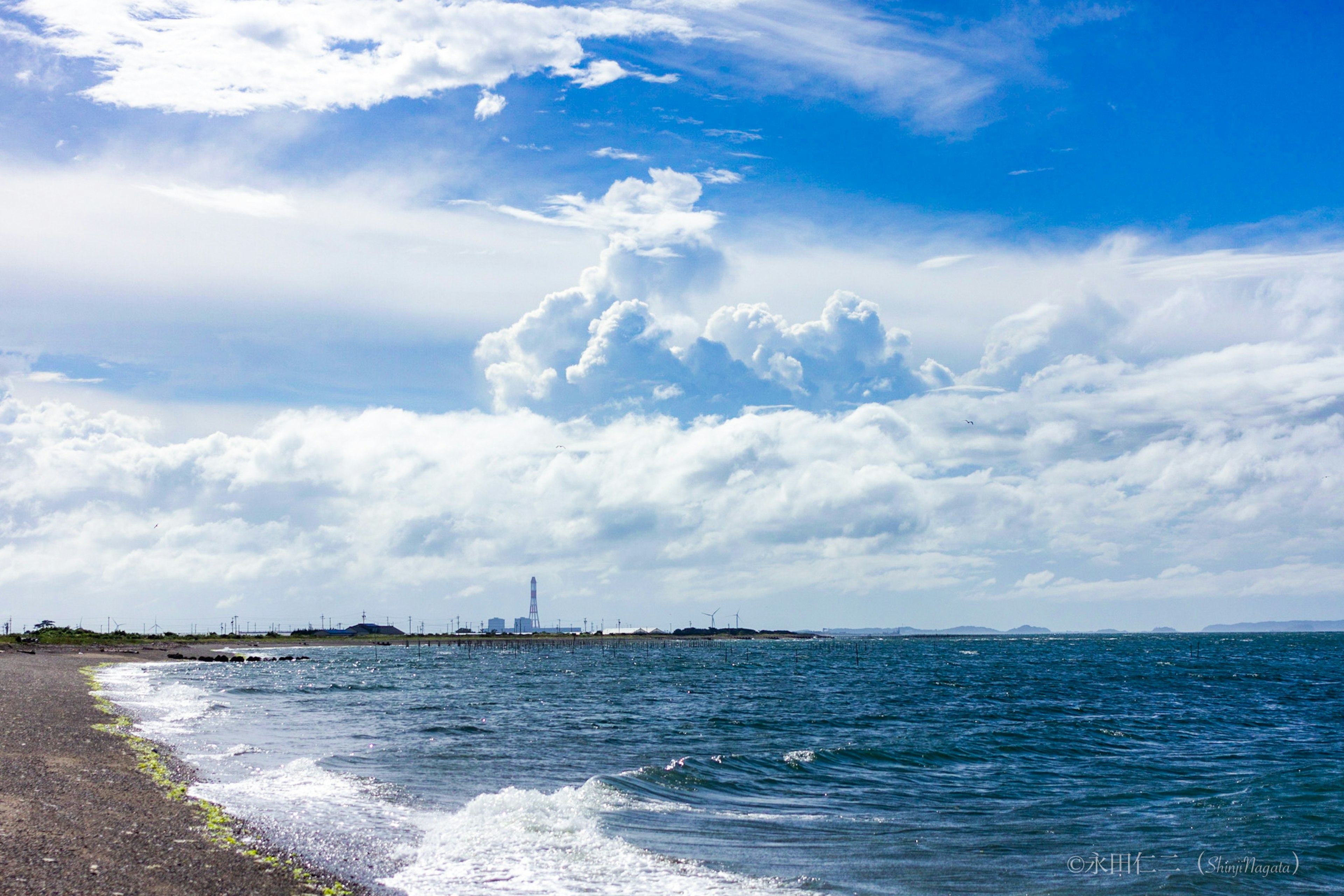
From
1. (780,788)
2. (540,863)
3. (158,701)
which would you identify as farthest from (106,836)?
(158,701)

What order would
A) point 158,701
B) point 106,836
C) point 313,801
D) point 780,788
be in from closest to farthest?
point 106,836 < point 313,801 < point 780,788 < point 158,701

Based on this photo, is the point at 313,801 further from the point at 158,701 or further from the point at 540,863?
the point at 158,701

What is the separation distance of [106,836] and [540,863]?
8.28 m

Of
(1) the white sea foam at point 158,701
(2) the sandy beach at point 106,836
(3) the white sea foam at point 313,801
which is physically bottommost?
(1) the white sea foam at point 158,701

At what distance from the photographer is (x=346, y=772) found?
29391 mm

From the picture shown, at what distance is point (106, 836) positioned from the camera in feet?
55.2

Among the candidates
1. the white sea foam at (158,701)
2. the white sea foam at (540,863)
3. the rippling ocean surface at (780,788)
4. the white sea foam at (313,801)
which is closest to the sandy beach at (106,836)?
the white sea foam at (313,801)

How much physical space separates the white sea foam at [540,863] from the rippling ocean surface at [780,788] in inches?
3.0

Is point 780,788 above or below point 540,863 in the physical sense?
below

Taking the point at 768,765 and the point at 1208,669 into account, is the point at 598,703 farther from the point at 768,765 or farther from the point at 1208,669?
the point at 1208,669

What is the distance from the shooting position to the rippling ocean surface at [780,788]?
18.6 meters

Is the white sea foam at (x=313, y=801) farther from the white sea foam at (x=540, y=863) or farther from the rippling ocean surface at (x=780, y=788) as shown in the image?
the white sea foam at (x=540, y=863)

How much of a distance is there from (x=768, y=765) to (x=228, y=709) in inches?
1344

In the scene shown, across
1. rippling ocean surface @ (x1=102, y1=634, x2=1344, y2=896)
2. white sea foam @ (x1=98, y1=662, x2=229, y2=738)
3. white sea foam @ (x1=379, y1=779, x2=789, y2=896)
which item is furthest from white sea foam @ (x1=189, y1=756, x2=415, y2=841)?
white sea foam @ (x1=98, y1=662, x2=229, y2=738)
